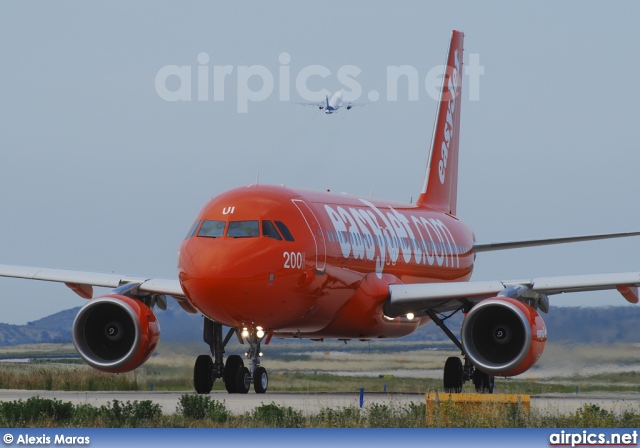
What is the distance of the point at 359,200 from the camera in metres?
29.9

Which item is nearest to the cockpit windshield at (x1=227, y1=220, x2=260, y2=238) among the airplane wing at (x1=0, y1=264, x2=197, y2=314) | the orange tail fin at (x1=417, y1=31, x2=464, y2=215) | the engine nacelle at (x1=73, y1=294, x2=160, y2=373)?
the engine nacelle at (x1=73, y1=294, x2=160, y2=373)

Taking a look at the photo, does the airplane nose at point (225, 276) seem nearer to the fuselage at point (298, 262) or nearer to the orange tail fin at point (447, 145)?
the fuselage at point (298, 262)

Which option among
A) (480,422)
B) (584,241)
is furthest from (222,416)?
(584,241)

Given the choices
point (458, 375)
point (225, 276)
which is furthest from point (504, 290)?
point (225, 276)

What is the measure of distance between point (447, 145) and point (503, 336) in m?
14.5

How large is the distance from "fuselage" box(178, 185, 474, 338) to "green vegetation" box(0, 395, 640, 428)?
4082 mm

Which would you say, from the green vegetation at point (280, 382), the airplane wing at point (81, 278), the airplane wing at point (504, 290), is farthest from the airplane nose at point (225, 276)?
the green vegetation at point (280, 382)

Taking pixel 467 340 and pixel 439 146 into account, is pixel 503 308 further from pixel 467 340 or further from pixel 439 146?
pixel 439 146

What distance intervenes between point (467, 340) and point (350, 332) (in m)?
3.90

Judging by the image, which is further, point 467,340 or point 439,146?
point 439,146

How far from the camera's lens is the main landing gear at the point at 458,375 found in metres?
28.0

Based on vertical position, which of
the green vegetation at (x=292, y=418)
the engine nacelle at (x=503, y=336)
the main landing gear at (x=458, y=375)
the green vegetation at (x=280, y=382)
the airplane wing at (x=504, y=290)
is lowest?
the green vegetation at (x=280, y=382)

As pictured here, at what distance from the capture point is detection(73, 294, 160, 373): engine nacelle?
82.1 ft

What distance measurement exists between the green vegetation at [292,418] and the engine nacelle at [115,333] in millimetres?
5618
